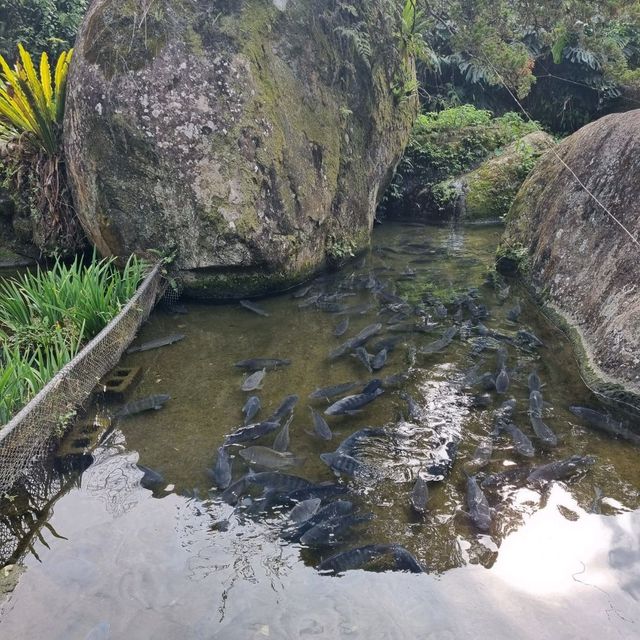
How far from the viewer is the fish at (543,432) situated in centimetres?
413

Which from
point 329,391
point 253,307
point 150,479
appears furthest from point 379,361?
point 150,479

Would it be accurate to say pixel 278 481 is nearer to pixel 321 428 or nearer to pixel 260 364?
pixel 321 428

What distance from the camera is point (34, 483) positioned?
3871 millimetres

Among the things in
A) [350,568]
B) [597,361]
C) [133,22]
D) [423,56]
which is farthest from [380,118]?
[350,568]

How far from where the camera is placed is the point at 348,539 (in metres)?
3.32

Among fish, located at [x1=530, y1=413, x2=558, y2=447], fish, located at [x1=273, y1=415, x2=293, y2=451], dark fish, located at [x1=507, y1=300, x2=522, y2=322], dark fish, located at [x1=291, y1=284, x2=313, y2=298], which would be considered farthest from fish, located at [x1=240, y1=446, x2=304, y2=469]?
dark fish, located at [x1=507, y1=300, x2=522, y2=322]

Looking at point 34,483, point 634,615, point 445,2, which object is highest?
point 445,2

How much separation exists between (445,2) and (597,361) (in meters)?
5.58

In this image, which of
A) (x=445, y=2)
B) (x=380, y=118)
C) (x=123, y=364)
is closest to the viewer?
(x=123, y=364)

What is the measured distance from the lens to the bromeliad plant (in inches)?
278

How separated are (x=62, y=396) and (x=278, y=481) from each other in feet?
6.22

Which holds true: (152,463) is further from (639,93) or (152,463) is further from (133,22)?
(639,93)

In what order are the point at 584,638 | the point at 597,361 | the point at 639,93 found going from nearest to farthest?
the point at 584,638, the point at 597,361, the point at 639,93

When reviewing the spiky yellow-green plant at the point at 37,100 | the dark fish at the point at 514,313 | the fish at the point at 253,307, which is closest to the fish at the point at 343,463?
the fish at the point at 253,307
